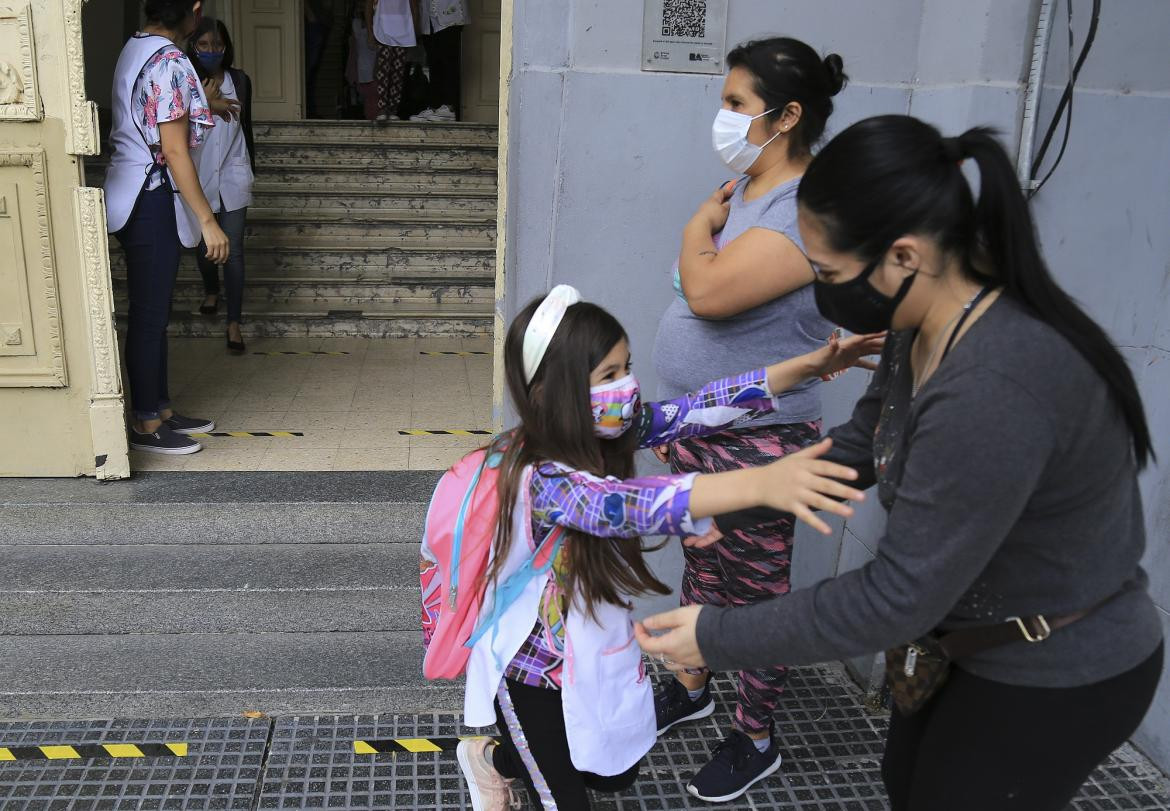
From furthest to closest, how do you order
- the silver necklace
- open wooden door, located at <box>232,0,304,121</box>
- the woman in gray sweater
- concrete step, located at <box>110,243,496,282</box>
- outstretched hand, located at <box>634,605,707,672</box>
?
open wooden door, located at <box>232,0,304,121</box>
concrete step, located at <box>110,243,496,282</box>
outstretched hand, located at <box>634,605,707,672</box>
the silver necklace
the woman in gray sweater

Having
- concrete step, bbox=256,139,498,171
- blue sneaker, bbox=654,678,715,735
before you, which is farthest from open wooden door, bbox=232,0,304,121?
blue sneaker, bbox=654,678,715,735

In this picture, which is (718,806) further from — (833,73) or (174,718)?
(833,73)

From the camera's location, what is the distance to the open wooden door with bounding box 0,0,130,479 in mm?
3834

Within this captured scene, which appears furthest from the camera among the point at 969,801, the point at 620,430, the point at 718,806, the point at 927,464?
the point at 718,806

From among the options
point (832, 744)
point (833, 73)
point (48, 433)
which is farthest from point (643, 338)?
point (48, 433)

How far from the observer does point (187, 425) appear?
4.81 metres

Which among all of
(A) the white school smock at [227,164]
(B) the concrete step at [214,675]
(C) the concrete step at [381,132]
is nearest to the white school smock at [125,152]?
(A) the white school smock at [227,164]

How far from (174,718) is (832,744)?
1963mm

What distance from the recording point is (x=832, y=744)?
2.95m

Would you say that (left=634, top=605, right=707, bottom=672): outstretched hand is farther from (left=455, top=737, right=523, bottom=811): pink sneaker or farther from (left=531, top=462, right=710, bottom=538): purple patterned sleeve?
(left=455, top=737, right=523, bottom=811): pink sneaker

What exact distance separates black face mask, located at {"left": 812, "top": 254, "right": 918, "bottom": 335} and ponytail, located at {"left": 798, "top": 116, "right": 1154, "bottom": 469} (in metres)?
0.06

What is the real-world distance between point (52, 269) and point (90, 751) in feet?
7.01

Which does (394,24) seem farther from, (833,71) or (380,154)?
(833,71)

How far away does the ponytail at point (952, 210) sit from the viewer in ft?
4.52
